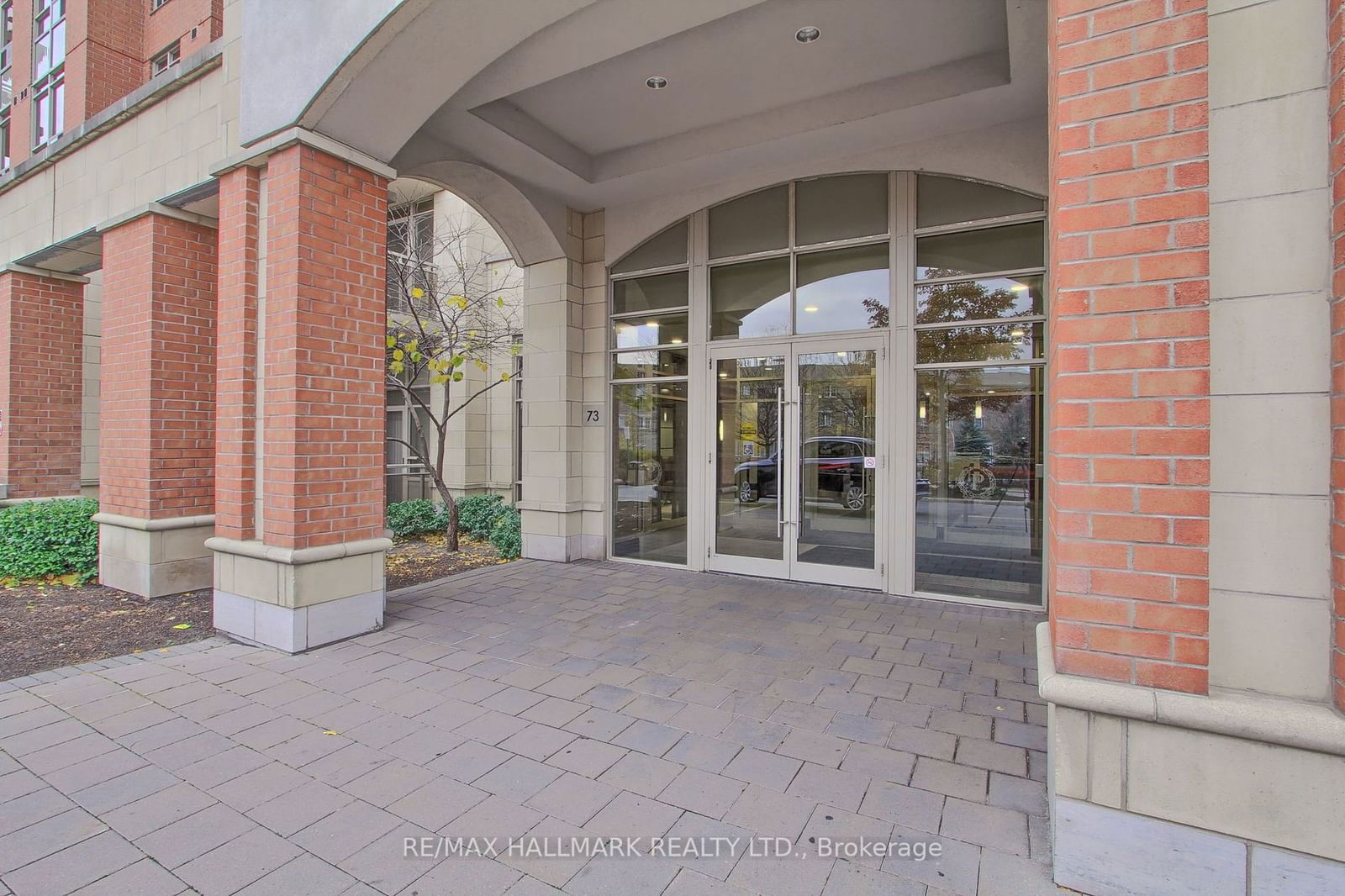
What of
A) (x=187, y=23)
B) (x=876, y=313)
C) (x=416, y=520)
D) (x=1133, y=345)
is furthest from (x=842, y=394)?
(x=187, y=23)

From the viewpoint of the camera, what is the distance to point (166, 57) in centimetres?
1270

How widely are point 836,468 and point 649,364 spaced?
8.47 ft

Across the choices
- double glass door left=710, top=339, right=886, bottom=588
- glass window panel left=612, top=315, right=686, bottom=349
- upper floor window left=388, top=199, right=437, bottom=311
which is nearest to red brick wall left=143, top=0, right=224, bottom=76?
upper floor window left=388, top=199, right=437, bottom=311

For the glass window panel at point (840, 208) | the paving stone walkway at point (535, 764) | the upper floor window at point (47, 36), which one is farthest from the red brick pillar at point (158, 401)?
the upper floor window at point (47, 36)

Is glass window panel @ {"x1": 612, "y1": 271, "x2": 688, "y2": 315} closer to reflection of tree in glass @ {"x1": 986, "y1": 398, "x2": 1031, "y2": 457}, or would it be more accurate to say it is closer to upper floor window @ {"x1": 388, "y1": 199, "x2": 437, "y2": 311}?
upper floor window @ {"x1": 388, "y1": 199, "x2": 437, "y2": 311}

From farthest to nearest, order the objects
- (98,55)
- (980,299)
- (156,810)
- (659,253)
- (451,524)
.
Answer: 1. (98,55)
2. (451,524)
3. (659,253)
4. (980,299)
5. (156,810)

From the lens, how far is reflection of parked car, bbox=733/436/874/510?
6.26 m

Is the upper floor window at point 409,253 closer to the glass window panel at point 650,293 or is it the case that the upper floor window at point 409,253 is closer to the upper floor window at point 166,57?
the glass window panel at point 650,293

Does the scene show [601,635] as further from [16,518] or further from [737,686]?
[16,518]

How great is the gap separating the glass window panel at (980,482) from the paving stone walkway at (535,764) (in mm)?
1148

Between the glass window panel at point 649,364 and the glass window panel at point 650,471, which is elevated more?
the glass window panel at point 649,364

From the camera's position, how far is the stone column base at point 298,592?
14.1 feet

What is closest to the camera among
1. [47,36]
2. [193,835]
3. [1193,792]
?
[1193,792]

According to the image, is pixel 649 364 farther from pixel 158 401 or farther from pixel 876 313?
pixel 158 401
